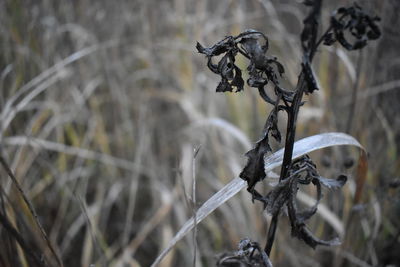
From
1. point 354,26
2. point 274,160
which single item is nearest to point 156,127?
point 274,160

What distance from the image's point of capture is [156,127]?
182 centimetres

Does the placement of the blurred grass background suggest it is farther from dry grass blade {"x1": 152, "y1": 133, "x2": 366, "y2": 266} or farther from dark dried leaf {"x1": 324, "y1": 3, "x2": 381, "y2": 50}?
dark dried leaf {"x1": 324, "y1": 3, "x2": 381, "y2": 50}

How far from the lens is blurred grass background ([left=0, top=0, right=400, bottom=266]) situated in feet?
3.96

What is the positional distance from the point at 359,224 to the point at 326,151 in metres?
0.31

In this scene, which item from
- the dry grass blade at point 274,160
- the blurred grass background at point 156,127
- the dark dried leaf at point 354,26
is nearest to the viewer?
the dark dried leaf at point 354,26

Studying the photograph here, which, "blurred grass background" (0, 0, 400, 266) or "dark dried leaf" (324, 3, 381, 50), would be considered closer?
"dark dried leaf" (324, 3, 381, 50)

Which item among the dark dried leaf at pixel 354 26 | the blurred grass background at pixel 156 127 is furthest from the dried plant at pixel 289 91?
the blurred grass background at pixel 156 127

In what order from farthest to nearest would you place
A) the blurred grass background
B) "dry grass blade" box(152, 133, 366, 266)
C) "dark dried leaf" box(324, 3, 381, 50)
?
the blurred grass background
"dry grass blade" box(152, 133, 366, 266)
"dark dried leaf" box(324, 3, 381, 50)

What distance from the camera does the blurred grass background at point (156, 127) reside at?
1207 mm

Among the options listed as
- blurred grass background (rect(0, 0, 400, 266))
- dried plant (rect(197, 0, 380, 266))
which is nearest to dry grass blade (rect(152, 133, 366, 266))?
dried plant (rect(197, 0, 380, 266))

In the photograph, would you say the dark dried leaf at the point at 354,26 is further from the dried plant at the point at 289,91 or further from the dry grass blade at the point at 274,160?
the dry grass blade at the point at 274,160

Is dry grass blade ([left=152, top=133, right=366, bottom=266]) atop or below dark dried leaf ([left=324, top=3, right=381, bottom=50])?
below

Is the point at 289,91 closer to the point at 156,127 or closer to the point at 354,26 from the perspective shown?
the point at 354,26

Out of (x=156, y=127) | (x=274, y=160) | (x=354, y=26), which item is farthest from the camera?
(x=156, y=127)
